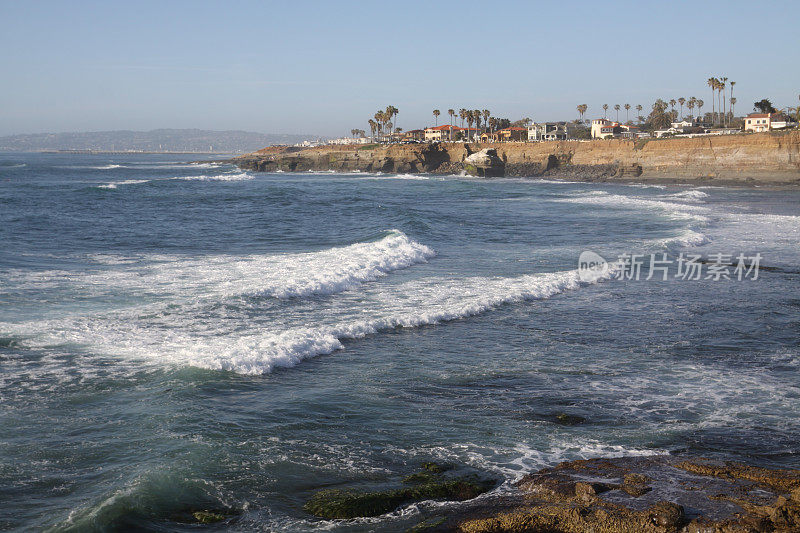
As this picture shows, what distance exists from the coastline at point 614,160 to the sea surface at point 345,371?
41325 mm

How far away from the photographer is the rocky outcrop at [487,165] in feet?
283

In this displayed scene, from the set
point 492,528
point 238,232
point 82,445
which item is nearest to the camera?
point 492,528

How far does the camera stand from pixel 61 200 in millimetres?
40562

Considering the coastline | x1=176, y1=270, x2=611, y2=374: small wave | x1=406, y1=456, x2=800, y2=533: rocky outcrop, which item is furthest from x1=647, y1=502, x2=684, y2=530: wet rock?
the coastline

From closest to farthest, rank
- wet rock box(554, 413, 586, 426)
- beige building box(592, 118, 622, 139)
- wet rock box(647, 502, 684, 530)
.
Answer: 1. wet rock box(647, 502, 684, 530)
2. wet rock box(554, 413, 586, 426)
3. beige building box(592, 118, 622, 139)

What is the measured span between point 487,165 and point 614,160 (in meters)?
17.5

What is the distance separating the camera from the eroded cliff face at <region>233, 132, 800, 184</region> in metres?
57.8

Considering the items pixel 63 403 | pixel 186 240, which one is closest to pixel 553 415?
pixel 63 403

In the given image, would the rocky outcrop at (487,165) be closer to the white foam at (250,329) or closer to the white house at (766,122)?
the white house at (766,122)

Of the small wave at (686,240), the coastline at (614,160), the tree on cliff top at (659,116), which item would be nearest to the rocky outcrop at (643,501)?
the small wave at (686,240)

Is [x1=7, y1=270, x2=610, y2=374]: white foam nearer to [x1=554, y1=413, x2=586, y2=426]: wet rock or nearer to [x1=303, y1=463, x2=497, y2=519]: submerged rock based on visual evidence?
[x1=303, y1=463, x2=497, y2=519]: submerged rock

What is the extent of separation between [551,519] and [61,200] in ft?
139

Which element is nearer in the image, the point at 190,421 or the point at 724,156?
the point at 190,421

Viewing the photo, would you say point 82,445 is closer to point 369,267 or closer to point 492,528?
point 492,528
